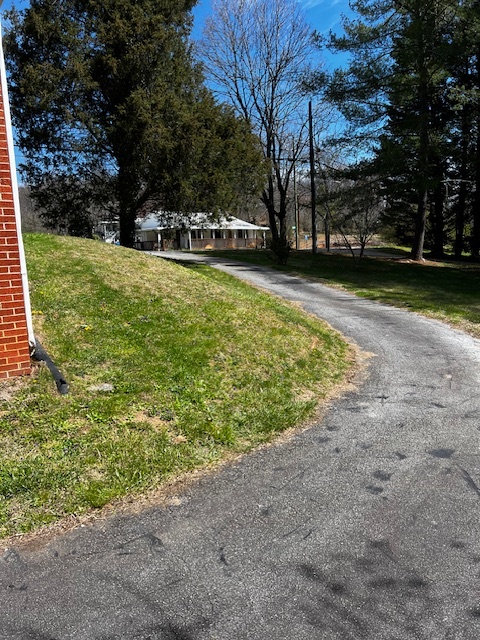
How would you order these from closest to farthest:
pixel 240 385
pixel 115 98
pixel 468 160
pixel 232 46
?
A: pixel 240 385
pixel 115 98
pixel 468 160
pixel 232 46

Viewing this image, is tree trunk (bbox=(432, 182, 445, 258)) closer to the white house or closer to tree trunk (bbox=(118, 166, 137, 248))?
the white house

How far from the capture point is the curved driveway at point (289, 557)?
2137mm

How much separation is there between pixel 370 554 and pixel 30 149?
17240mm

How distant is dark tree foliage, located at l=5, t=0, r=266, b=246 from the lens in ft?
49.0

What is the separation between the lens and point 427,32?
1783cm

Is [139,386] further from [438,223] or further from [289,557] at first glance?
[438,223]

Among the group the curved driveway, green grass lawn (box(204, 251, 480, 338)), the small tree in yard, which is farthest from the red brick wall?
the small tree in yard

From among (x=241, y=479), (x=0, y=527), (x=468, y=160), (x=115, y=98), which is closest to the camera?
(x=0, y=527)

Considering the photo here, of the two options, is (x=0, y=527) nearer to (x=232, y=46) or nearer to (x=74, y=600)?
(x=74, y=600)

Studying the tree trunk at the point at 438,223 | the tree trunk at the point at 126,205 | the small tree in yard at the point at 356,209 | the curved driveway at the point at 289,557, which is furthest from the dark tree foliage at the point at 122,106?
the tree trunk at the point at 438,223

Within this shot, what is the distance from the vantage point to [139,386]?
15.6 feet

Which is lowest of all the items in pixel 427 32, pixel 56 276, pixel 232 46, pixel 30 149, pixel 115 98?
pixel 56 276

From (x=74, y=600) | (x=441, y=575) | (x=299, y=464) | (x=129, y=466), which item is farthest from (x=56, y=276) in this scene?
(x=441, y=575)

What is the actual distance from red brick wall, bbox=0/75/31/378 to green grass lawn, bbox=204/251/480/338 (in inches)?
293
